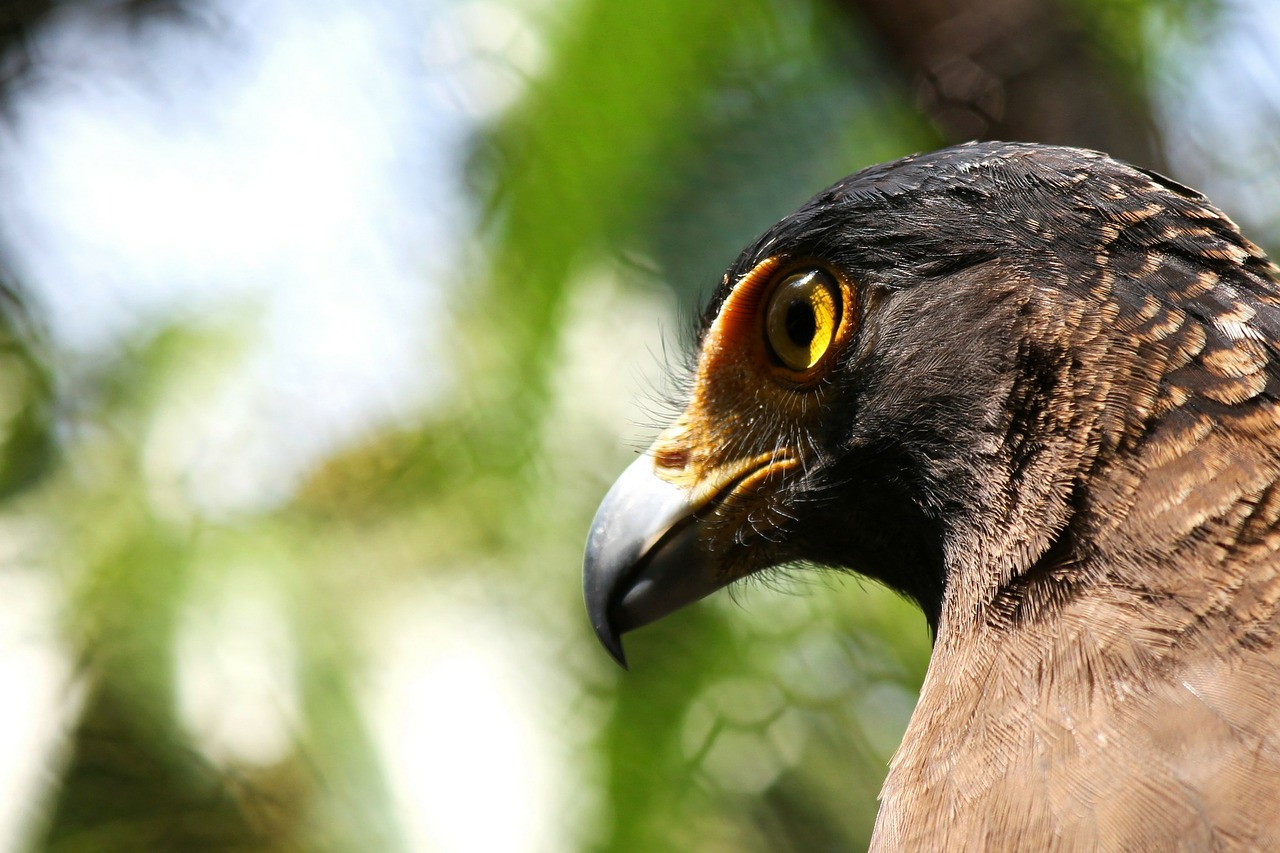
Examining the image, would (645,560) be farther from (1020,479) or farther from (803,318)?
(1020,479)

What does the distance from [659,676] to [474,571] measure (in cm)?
72

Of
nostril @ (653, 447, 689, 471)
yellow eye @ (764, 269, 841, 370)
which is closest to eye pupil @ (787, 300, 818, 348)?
yellow eye @ (764, 269, 841, 370)

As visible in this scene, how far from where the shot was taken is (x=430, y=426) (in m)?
4.04

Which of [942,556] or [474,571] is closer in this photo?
[942,556]

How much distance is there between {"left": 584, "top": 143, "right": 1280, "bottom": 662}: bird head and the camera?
5.06 ft

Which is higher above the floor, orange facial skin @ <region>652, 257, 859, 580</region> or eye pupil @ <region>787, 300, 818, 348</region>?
eye pupil @ <region>787, 300, 818, 348</region>

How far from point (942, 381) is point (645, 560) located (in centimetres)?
56

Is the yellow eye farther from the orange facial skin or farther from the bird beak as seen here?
the bird beak

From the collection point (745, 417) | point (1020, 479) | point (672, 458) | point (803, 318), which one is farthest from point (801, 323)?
point (1020, 479)

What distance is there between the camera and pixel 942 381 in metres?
1.73

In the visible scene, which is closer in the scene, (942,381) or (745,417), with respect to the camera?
(942,381)

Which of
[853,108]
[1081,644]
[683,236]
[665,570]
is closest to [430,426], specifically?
[683,236]

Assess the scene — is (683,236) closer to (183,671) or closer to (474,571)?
(474,571)

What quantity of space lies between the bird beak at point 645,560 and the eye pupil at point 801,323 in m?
0.31
